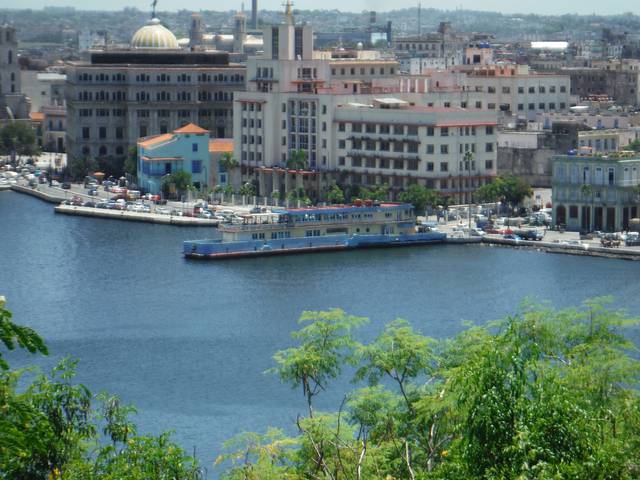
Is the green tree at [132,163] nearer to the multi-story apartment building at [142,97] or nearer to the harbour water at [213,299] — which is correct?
Result: the multi-story apartment building at [142,97]

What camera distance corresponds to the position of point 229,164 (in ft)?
189

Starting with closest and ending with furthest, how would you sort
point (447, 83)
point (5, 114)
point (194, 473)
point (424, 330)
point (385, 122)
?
point (194, 473) < point (424, 330) < point (385, 122) < point (447, 83) < point (5, 114)

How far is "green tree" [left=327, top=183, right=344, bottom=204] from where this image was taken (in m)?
53.4

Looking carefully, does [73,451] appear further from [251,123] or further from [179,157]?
[179,157]

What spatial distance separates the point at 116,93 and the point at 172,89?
1892 mm

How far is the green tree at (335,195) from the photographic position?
2101 inches

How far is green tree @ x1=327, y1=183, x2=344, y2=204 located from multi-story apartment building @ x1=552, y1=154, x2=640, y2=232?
6920 mm

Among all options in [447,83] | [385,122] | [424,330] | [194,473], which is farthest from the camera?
[447,83]

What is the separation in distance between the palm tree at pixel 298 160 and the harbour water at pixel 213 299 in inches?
223

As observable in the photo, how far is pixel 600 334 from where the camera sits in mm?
21125

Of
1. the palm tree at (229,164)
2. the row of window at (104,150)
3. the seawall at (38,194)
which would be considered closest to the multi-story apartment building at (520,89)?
the palm tree at (229,164)

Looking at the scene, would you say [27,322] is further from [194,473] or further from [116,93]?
[116,93]

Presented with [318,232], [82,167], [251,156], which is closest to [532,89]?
[251,156]

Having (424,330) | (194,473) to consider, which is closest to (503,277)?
(424,330)
